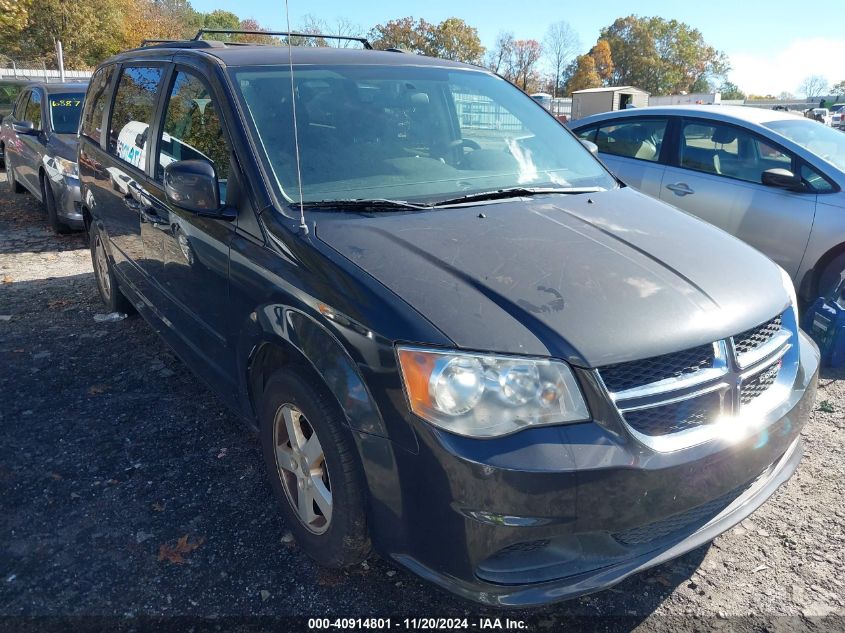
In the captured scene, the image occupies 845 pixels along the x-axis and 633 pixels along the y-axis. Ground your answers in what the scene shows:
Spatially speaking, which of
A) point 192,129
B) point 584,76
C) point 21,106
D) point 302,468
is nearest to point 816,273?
point 302,468

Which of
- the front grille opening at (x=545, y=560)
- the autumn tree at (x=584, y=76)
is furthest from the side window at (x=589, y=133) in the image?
the autumn tree at (x=584, y=76)

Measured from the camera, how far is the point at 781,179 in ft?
16.5

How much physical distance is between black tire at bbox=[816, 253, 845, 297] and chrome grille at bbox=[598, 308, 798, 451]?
3079mm

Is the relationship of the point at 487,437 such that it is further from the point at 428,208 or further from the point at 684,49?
the point at 684,49

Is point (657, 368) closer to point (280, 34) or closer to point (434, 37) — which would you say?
point (280, 34)

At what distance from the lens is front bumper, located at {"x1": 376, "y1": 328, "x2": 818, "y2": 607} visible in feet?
6.18

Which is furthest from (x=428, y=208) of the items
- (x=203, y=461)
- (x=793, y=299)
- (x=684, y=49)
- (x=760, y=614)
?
(x=684, y=49)

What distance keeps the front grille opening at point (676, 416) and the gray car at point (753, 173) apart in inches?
135

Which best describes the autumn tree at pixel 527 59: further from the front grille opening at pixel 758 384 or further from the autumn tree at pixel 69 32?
the front grille opening at pixel 758 384

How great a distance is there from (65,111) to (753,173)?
803cm

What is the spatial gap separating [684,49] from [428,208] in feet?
308

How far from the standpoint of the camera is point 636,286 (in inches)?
89.5

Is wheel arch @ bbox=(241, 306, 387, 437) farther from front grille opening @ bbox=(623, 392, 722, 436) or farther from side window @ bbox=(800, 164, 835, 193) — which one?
side window @ bbox=(800, 164, 835, 193)

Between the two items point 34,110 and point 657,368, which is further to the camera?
point 34,110
